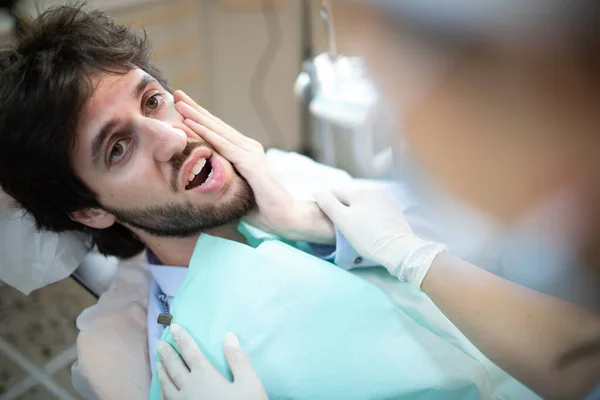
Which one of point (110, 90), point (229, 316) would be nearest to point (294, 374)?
point (229, 316)

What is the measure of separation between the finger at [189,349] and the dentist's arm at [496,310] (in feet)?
1.18

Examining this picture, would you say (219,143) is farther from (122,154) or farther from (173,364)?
(173,364)

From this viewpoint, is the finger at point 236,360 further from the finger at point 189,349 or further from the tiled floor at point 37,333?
the tiled floor at point 37,333

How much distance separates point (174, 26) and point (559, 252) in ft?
5.57

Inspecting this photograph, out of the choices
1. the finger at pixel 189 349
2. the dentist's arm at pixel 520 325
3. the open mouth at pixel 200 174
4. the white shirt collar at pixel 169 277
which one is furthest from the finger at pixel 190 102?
the dentist's arm at pixel 520 325

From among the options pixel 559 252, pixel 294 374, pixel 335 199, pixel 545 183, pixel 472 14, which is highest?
pixel 472 14

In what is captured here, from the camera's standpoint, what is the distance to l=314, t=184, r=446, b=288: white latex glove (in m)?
0.89

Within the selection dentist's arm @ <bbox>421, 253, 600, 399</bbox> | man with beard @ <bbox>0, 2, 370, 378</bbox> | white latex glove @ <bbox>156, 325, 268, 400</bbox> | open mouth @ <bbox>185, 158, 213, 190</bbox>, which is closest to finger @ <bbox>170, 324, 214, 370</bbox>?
white latex glove @ <bbox>156, 325, 268, 400</bbox>

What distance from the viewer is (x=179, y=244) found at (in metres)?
1.14

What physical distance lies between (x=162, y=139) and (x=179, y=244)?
0.27m

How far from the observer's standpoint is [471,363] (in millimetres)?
885

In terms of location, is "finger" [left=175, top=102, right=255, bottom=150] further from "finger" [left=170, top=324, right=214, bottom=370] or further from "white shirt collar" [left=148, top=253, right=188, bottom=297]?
"finger" [left=170, top=324, right=214, bottom=370]

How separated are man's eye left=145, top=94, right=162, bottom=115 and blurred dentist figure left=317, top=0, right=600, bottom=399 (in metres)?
0.53

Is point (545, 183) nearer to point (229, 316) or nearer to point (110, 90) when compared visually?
point (229, 316)
